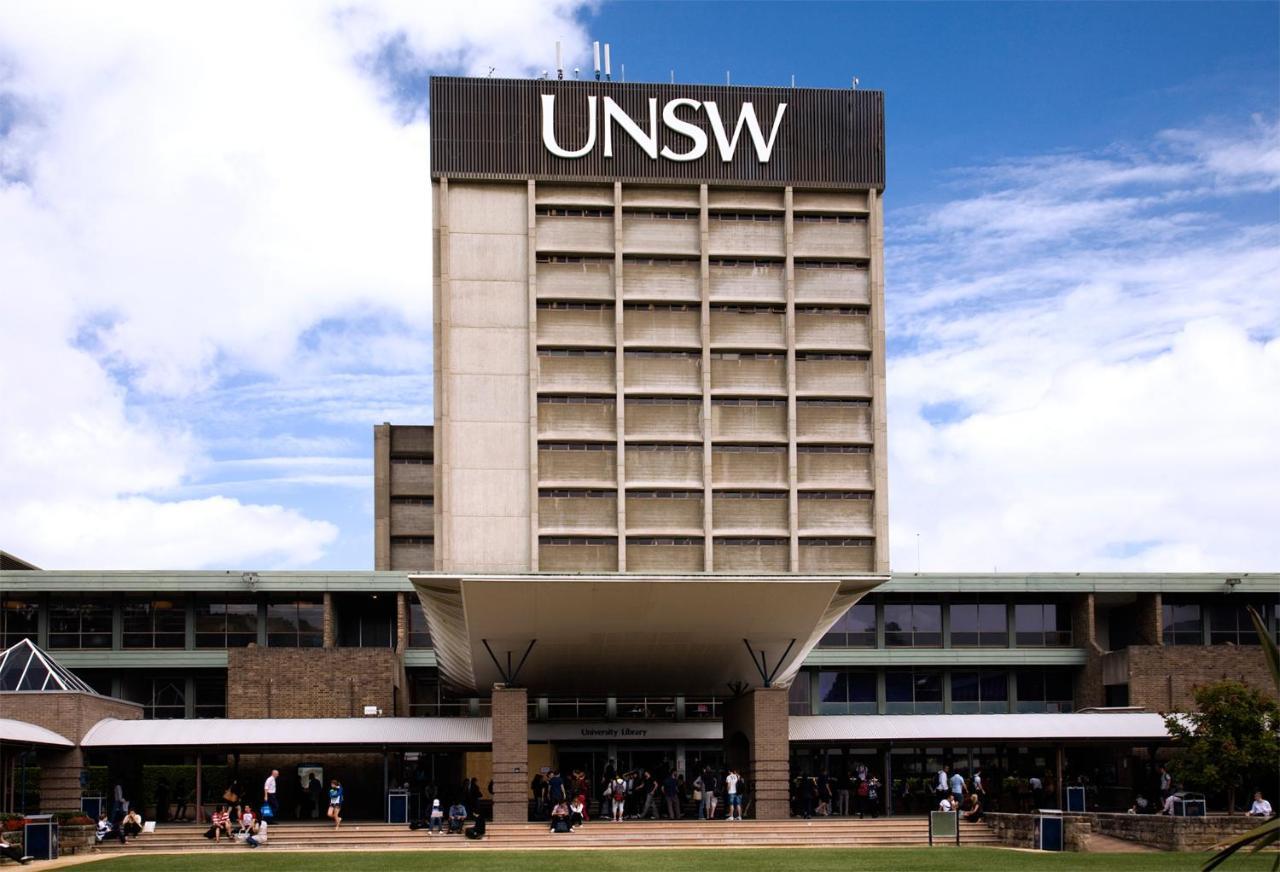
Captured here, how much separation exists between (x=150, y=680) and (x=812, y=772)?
25980 mm

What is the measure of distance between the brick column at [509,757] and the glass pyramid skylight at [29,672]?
528 inches

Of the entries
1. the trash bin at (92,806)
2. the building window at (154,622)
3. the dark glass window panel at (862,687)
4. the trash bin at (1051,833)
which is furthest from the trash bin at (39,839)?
the dark glass window panel at (862,687)

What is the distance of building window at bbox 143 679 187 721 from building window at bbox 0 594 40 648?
16.1ft

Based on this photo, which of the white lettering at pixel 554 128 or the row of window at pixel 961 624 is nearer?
the row of window at pixel 961 624

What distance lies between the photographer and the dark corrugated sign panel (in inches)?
2753

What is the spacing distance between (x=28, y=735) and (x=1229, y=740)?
3130 cm

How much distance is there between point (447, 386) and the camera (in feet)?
227

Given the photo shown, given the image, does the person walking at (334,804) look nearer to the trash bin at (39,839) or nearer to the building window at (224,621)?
the trash bin at (39,839)

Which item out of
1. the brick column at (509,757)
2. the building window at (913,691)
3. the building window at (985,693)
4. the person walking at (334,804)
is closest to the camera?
the brick column at (509,757)

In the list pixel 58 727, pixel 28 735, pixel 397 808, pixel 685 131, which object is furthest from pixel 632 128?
pixel 28 735

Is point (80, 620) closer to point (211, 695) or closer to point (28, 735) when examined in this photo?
point (211, 695)

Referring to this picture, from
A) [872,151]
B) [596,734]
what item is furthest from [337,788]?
[872,151]

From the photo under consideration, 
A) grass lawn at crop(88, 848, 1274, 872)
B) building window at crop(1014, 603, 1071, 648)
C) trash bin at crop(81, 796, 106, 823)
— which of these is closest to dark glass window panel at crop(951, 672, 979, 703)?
building window at crop(1014, 603, 1071, 648)

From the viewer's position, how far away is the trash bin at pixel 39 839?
3438 centimetres
